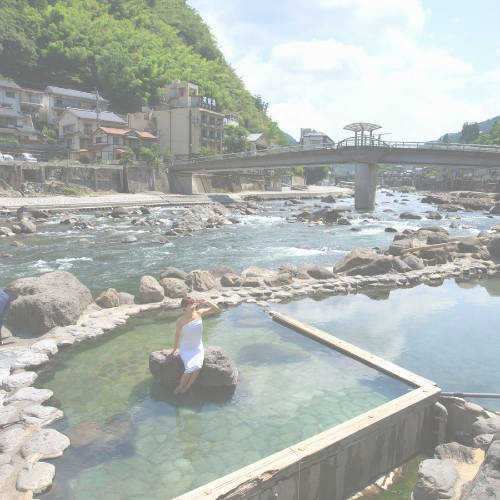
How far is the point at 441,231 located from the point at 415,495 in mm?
21506

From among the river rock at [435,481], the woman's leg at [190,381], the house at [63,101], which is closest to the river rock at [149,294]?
the woman's leg at [190,381]

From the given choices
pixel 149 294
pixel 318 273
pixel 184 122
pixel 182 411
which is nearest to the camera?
pixel 182 411

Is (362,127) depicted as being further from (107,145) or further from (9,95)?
(9,95)

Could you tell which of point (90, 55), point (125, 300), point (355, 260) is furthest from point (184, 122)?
point (125, 300)

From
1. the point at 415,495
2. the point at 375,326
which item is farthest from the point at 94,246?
the point at 415,495

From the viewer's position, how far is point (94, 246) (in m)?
21.6

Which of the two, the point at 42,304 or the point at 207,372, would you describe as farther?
the point at 42,304

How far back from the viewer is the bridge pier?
40562 mm

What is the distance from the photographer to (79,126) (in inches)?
2154

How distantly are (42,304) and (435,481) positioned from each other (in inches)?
315

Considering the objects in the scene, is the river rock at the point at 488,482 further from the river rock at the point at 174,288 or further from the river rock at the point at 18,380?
the river rock at the point at 174,288

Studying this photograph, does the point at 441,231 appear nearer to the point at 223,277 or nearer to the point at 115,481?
the point at 223,277

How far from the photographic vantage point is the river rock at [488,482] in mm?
2854

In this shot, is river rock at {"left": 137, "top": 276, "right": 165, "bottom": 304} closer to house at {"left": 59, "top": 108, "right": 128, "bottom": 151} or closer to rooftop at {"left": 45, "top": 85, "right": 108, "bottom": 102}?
house at {"left": 59, "top": 108, "right": 128, "bottom": 151}
